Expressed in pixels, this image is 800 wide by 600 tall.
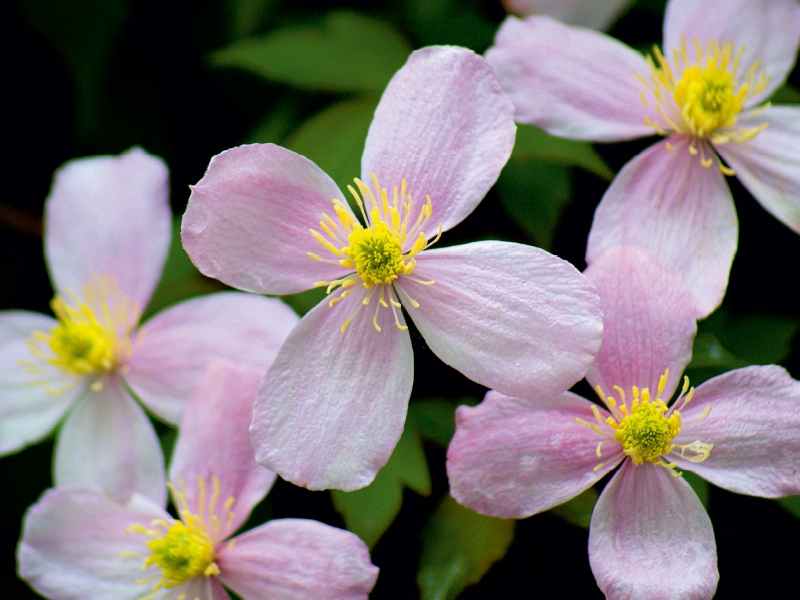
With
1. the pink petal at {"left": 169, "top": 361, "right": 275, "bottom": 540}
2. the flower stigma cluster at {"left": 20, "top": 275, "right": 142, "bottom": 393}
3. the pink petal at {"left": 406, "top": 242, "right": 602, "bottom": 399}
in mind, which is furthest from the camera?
the flower stigma cluster at {"left": 20, "top": 275, "right": 142, "bottom": 393}

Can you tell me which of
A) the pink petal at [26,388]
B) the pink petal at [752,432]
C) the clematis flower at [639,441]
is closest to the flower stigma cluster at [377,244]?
the clematis flower at [639,441]

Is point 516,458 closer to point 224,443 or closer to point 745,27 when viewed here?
point 224,443

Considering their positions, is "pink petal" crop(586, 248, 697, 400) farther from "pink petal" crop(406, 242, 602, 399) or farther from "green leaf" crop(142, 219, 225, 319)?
"green leaf" crop(142, 219, 225, 319)

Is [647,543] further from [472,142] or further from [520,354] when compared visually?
[472,142]

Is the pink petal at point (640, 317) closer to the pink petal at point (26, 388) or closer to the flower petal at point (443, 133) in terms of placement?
the flower petal at point (443, 133)

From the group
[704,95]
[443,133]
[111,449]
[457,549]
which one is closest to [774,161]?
[704,95]

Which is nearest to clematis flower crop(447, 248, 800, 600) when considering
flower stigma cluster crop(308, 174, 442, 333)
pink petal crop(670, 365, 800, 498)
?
pink petal crop(670, 365, 800, 498)

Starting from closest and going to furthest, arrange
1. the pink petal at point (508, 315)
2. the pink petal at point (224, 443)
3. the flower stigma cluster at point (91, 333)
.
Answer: the pink petal at point (508, 315)
the pink petal at point (224, 443)
the flower stigma cluster at point (91, 333)
